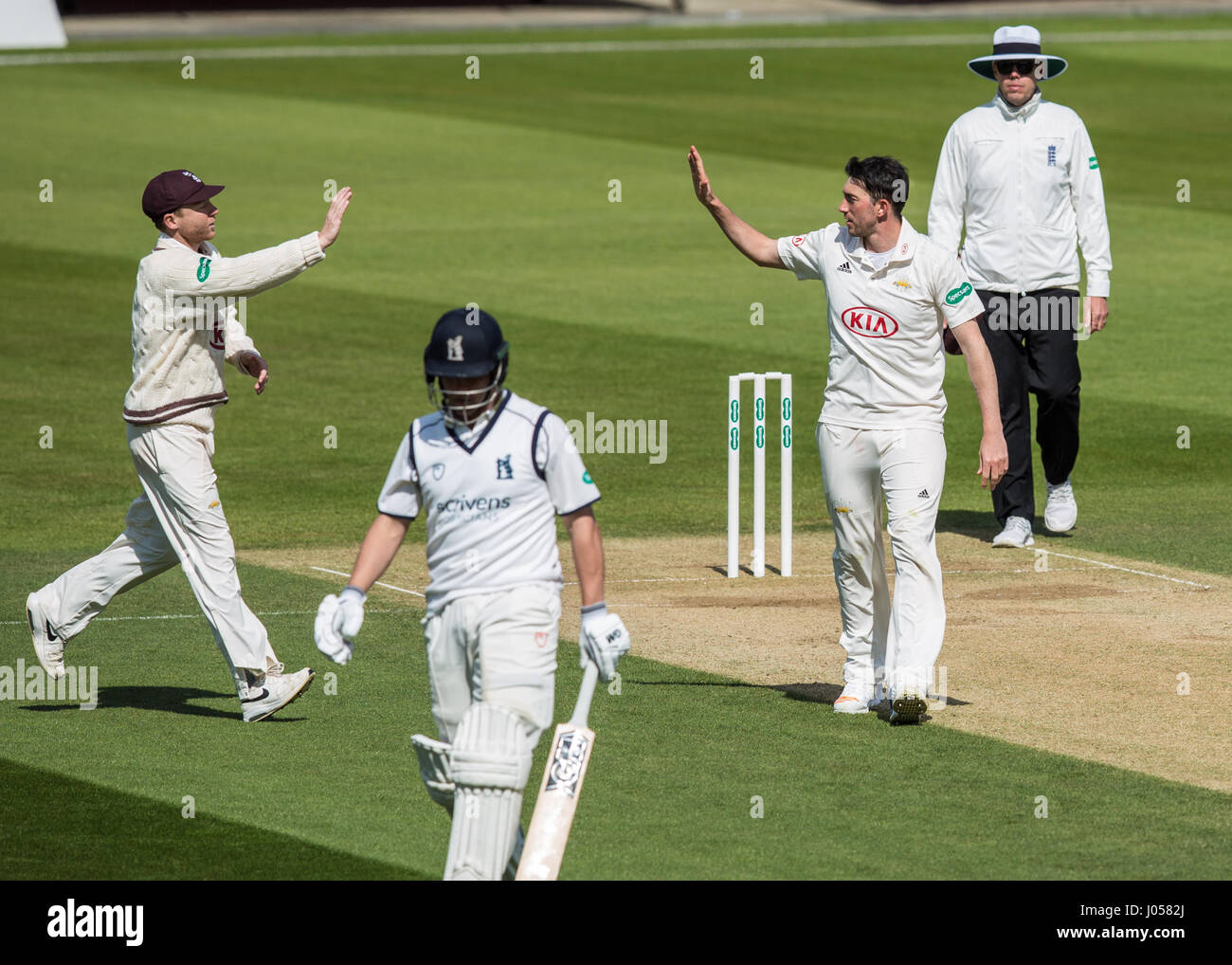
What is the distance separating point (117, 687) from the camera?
1066 centimetres

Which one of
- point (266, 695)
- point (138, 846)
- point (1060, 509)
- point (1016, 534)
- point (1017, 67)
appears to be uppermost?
point (1017, 67)

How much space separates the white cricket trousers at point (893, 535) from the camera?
32.3 ft

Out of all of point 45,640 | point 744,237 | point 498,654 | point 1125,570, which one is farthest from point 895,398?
point 45,640

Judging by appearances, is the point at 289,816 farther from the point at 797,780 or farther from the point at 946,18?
the point at 946,18

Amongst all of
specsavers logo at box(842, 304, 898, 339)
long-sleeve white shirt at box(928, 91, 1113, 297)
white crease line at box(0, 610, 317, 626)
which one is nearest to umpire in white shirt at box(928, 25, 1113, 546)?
long-sleeve white shirt at box(928, 91, 1113, 297)

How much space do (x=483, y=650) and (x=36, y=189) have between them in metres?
25.3

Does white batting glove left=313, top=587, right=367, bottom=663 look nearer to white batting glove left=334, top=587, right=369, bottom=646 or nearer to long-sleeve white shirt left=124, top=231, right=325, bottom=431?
white batting glove left=334, top=587, right=369, bottom=646

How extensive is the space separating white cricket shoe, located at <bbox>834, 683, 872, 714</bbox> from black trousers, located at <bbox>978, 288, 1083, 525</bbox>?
4.04m

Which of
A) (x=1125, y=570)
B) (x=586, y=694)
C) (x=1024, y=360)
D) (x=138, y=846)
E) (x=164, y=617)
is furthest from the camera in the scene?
(x=1024, y=360)

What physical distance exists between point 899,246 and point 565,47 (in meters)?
39.3

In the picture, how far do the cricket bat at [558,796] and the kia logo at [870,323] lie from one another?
3218 millimetres

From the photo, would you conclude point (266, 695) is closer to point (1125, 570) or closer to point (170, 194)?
point (170, 194)

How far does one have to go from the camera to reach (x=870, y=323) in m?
9.90

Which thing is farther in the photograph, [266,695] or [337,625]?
[266,695]
